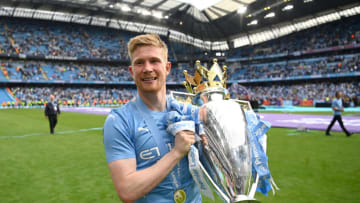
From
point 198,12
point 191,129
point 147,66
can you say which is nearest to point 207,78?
point 147,66

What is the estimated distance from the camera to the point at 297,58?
47.4 meters

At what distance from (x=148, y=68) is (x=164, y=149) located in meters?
0.49

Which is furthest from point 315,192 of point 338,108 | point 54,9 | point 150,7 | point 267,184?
point 54,9

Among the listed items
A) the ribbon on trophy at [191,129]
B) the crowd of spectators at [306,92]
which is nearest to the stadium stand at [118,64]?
the crowd of spectators at [306,92]

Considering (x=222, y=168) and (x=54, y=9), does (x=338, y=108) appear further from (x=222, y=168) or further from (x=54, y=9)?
(x=54, y=9)

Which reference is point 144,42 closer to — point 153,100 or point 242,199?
point 153,100

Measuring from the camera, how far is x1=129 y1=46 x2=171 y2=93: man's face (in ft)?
4.73

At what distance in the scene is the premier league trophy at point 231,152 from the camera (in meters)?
1.47

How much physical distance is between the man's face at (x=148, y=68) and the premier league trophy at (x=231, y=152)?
1.45ft

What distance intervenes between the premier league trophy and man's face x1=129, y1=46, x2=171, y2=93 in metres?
0.44

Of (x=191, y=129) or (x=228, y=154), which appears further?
(x=228, y=154)

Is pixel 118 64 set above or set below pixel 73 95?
above

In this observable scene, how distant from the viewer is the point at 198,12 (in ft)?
140

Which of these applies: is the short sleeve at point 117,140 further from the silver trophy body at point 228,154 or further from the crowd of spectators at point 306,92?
the crowd of spectators at point 306,92
